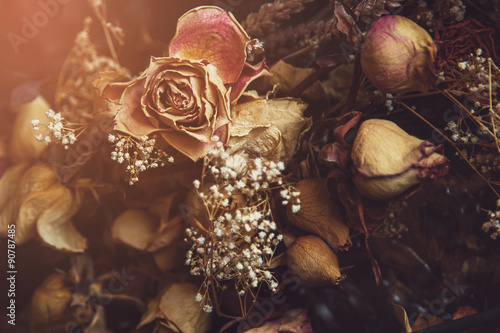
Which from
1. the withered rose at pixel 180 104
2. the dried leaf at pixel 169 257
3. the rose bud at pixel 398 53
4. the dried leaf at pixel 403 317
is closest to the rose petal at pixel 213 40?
the withered rose at pixel 180 104

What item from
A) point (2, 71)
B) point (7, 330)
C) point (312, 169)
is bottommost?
point (7, 330)

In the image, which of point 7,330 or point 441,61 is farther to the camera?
point 7,330

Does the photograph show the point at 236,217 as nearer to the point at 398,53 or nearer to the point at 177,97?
the point at 177,97

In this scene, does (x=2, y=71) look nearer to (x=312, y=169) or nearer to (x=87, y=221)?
(x=87, y=221)

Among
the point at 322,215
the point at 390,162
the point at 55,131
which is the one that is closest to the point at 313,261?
the point at 322,215

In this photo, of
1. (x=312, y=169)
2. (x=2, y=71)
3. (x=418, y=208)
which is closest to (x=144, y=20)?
(x=2, y=71)

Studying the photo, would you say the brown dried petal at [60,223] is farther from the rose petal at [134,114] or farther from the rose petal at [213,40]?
the rose petal at [213,40]
